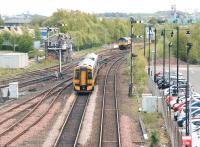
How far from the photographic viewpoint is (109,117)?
34.9 meters

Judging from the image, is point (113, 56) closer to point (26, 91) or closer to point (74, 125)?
point (26, 91)

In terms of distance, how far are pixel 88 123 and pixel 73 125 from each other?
1.11 meters

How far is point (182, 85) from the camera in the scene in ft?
149

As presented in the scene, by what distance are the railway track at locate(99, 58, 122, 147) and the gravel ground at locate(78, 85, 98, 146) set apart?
636mm

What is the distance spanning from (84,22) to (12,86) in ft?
273

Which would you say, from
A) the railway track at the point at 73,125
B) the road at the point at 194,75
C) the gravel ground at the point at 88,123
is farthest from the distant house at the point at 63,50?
the railway track at the point at 73,125

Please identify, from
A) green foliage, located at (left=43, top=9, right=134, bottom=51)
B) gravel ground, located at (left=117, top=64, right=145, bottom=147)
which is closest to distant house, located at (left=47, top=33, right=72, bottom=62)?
green foliage, located at (left=43, top=9, right=134, bottom=51)

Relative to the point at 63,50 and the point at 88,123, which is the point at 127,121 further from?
the point at 63,50

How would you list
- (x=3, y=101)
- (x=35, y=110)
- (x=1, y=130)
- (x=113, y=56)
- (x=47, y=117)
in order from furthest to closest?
(x=113, y=56) → (x=3, y=101) → (x=35, y=110) → (x=47, y=117) → (x=1, y=130)

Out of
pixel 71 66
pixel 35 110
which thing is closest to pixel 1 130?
pixel 35 110

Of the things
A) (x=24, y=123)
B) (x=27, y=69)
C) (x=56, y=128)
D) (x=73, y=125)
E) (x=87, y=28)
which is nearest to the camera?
(x=56, y=128)

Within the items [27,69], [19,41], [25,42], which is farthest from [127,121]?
[19,41]

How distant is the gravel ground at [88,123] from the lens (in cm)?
2788

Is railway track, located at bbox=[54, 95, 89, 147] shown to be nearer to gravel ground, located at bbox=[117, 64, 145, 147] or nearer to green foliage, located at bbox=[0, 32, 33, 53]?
gravel ground, located at bbox=[117, 64, 145, 147]
